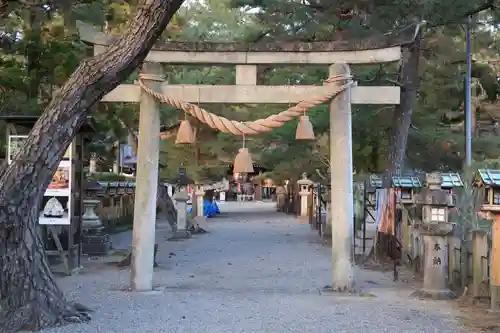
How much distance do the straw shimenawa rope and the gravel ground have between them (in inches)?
93.5

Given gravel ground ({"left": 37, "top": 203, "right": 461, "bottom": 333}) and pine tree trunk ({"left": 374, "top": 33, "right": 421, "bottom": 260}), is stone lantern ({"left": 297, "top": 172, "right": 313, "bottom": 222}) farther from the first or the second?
pine tree trunk ({"left": 374, "top": 33, "right": 421, "bottom": 260})

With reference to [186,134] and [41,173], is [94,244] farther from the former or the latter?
[41,173]

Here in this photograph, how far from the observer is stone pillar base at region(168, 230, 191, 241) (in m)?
19.2

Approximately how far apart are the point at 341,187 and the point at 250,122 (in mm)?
1664

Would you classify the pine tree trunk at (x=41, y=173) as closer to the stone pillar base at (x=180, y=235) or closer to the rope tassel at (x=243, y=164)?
the rope tassel at (x=243, y=164)

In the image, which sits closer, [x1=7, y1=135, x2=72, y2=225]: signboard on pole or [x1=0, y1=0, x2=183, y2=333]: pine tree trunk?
[x1=0, y1=0, x2=183, y2=333]: pine tree trunk

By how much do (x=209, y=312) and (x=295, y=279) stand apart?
11.4ft

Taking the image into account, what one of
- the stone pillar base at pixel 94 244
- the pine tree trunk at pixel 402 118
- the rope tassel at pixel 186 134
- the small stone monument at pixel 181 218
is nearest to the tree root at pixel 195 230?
the small stone monument at pixel 181 218

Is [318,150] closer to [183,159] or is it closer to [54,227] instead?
[183,159]

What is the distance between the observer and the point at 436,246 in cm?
895

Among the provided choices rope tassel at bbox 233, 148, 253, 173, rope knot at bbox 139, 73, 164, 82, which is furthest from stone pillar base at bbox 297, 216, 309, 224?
rope tassel at bbox 233, 148, 253, 173

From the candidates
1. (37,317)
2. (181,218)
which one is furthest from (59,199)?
(181,218)

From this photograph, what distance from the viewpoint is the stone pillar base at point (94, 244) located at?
14.3 m

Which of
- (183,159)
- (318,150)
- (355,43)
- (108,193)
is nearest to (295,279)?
(355,43)
